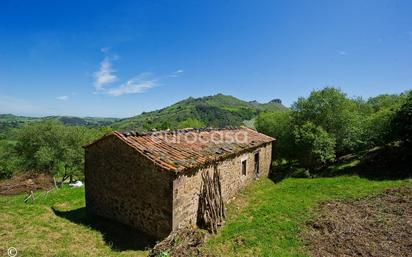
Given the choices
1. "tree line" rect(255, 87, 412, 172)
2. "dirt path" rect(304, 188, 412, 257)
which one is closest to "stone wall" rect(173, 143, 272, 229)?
"dirt path" rect(304, 188, 412, 257)

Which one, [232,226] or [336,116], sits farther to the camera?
[336,116]

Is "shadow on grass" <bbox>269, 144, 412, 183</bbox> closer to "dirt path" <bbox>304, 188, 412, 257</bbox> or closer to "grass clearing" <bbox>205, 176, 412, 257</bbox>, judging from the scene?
"grass clearing" <bbox>205, 176, 412, 257</bbox>

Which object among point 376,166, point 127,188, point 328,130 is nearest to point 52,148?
point 127,188

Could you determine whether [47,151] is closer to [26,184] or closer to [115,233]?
[26,184]

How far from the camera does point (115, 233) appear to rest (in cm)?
933

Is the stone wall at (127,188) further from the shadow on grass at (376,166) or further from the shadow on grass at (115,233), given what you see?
the shadow on grass at (376,166)

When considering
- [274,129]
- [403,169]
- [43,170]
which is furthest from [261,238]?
[43,170]

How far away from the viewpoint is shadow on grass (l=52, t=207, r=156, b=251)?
8461 millimetres

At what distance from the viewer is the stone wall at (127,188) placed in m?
8.63

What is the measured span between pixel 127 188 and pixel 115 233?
5.61ft

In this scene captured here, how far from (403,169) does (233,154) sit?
1166 cm

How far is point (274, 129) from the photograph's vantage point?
2714cm

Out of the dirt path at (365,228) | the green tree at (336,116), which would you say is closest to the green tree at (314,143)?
the green tree at (336,116)

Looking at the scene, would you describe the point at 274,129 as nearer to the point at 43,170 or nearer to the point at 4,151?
the point at 43,170
